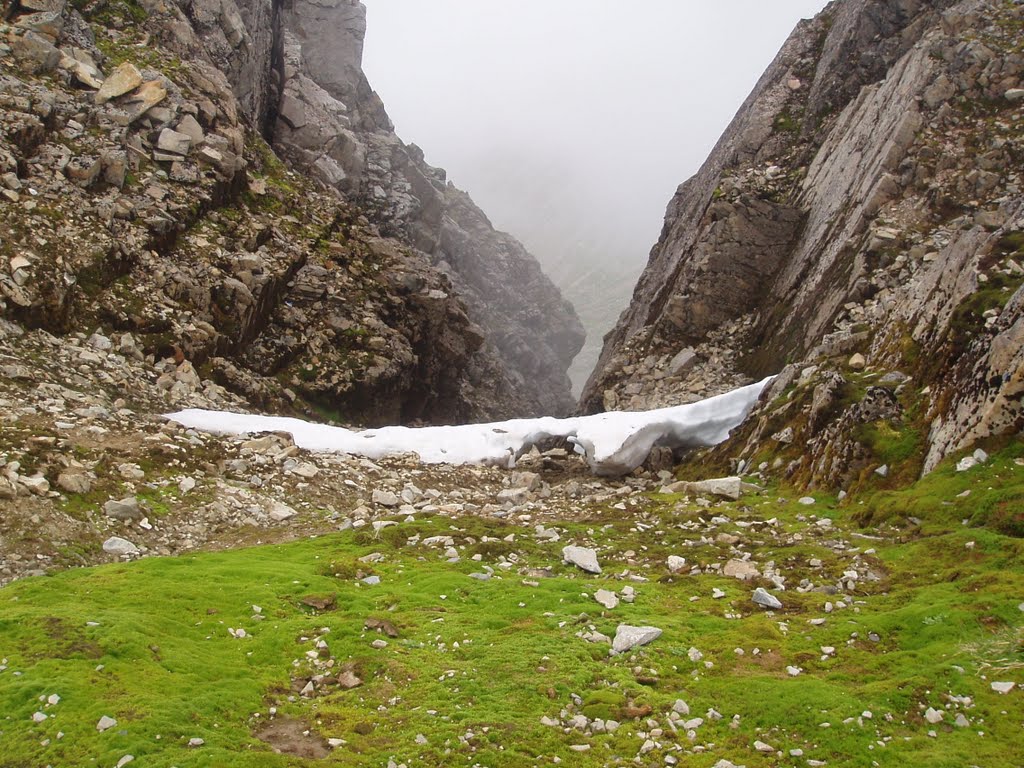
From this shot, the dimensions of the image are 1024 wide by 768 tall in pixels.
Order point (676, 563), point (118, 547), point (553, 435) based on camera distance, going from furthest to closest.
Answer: point (553, 435) < point (118, 547) < point (676, 563)

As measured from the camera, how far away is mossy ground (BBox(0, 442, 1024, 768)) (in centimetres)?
866

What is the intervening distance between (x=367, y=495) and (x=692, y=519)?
11.7 metres

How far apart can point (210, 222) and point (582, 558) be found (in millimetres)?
32233

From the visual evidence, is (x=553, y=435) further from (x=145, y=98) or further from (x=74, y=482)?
(x=145, y=98)

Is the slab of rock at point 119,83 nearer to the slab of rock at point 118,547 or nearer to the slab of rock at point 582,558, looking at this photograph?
the slab of rock at point 118,547

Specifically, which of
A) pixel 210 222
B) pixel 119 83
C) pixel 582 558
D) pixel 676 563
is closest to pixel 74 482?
pixel 582 558

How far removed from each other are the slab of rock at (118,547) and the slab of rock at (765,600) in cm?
1491

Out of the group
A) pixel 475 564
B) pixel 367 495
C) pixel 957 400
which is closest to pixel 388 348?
pixel 367 495

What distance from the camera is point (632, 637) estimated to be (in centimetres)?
1183

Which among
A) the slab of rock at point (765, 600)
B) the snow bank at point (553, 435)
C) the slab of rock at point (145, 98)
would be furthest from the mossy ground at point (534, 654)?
the slab of rock at point (145, 98)

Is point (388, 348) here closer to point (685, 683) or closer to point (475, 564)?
point (475, 564)

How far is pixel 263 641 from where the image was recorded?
1191cm

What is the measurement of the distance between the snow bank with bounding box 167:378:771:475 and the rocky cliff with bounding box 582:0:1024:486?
2699 mm

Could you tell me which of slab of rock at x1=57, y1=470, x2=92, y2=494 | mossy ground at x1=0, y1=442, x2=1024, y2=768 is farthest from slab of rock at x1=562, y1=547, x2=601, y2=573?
slab of rock at x1=57, y1=470, x2=92, y2=494
